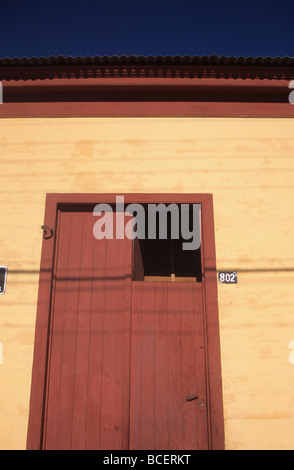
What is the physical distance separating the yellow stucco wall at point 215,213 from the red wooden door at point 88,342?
36 centimetres

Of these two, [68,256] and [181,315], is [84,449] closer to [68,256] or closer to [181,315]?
[181,315]

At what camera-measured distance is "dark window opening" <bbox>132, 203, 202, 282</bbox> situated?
192 inches

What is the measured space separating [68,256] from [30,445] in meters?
2.38

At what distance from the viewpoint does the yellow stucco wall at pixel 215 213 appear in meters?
3.82

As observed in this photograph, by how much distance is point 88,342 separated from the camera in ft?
13.5

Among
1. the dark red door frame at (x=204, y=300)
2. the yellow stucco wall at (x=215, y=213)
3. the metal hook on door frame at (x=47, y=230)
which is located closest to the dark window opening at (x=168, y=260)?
the dark red door frame at (x=204, y=300)

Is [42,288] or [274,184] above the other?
[274,184]

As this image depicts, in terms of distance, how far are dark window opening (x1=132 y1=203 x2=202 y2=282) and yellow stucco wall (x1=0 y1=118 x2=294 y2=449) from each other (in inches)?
28.9

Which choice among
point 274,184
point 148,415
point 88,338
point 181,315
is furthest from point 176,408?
point 274,184

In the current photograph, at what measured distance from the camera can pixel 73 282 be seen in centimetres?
430

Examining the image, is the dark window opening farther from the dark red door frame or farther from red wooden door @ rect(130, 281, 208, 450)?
red wooden door @ rect(130, 281, 208, 450)
